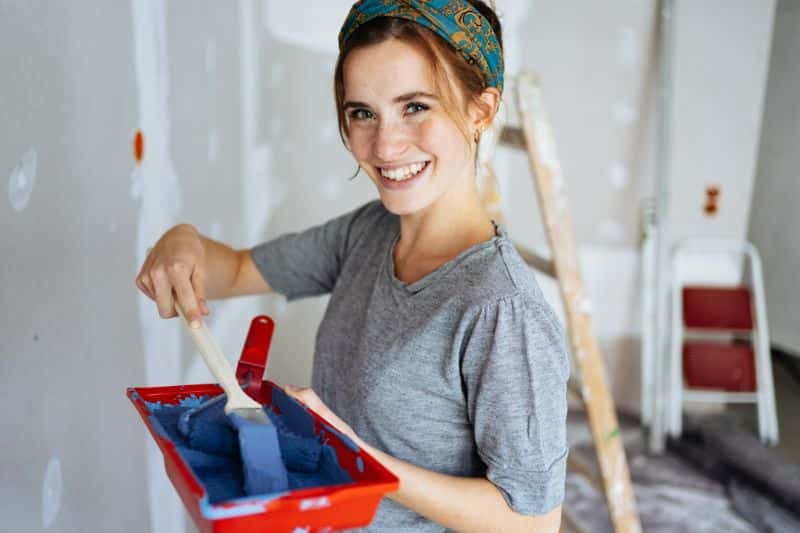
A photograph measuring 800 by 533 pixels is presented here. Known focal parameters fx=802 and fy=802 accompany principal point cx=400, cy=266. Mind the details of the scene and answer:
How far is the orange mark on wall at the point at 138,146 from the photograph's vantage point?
3.69 feet

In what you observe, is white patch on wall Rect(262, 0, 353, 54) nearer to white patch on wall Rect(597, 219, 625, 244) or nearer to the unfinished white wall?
the unfinished white wall

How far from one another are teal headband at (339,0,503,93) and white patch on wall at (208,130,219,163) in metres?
0.66

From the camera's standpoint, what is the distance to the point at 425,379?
0.90 m

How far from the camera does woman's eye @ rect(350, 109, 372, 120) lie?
0.96m

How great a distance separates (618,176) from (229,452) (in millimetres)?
2683

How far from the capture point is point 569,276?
200cm

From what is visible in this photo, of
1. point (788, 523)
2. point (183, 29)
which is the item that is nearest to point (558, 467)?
point (183, 29)

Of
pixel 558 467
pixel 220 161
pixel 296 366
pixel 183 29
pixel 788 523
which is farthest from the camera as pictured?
pixel 788 523

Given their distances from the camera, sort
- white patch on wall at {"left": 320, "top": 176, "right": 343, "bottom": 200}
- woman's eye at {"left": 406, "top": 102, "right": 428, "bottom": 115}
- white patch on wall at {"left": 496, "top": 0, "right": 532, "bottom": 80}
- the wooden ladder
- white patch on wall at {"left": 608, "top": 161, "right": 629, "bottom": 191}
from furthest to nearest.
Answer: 1. white patch on wall at {"left": 608, "top": 161, "right": 629, "bottom": 191}
2. white patch on wall at {"left": 496, "top": 0, "right": 532, "bottom": 80}
3. white patch on wall at {"left": 320, "top": 176, "right": 343, "bottom": 200}
4. the wooden ladder
5. woman's eye at {"left": 406, "top": 102, "right": 428, "bottom": 115}

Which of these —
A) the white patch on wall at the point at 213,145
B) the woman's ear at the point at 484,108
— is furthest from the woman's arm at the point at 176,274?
the white patch on wall at the point at 213,145

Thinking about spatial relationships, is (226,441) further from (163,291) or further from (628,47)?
(628,47)

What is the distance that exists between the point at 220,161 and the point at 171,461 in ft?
3.54

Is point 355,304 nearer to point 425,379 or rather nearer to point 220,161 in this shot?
point 425,379

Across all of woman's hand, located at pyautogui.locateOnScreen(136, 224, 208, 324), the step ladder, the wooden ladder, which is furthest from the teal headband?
the step ladder
